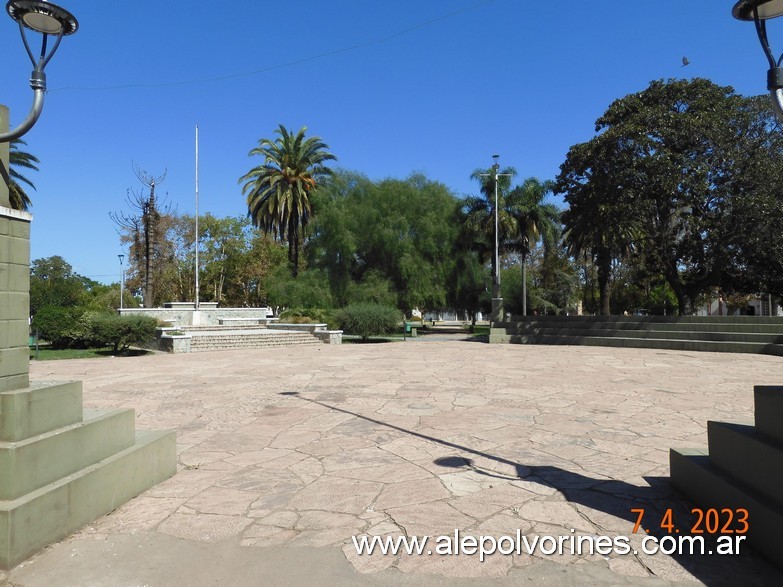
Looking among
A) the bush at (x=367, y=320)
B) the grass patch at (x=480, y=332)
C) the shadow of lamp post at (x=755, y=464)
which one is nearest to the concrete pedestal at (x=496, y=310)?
the grass patch at (x=480, y=332)

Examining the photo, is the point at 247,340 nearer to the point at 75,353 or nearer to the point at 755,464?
the point at 75,353

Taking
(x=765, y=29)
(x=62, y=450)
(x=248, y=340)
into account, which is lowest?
(x=248, y=340)

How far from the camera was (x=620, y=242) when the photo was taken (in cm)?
2561

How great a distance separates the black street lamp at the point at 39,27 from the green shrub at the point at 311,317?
22.2 m

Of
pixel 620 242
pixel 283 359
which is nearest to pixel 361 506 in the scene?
pixel 283 359

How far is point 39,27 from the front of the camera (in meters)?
3.61

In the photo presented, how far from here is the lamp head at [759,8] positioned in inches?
125

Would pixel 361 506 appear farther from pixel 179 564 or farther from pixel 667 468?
pixel 667 468

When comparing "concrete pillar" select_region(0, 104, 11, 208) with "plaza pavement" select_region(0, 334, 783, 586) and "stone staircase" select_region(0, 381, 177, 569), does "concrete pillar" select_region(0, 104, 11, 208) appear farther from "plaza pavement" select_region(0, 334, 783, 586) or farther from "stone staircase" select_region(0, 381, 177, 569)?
"plaza pavement" select_region(0, 334, 783, 586)

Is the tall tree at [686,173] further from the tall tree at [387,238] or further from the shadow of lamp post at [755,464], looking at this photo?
the shadow of lamp post at [755,464]

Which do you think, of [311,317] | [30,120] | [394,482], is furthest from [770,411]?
[311,317]

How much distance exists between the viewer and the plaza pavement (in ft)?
9.33

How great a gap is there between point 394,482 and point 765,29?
426cm

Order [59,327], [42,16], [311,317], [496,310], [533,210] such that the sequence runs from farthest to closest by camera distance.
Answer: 1. [533,210]
2. [311,317]
3. [496,310]
4. [59,327]
5. [42,16]
